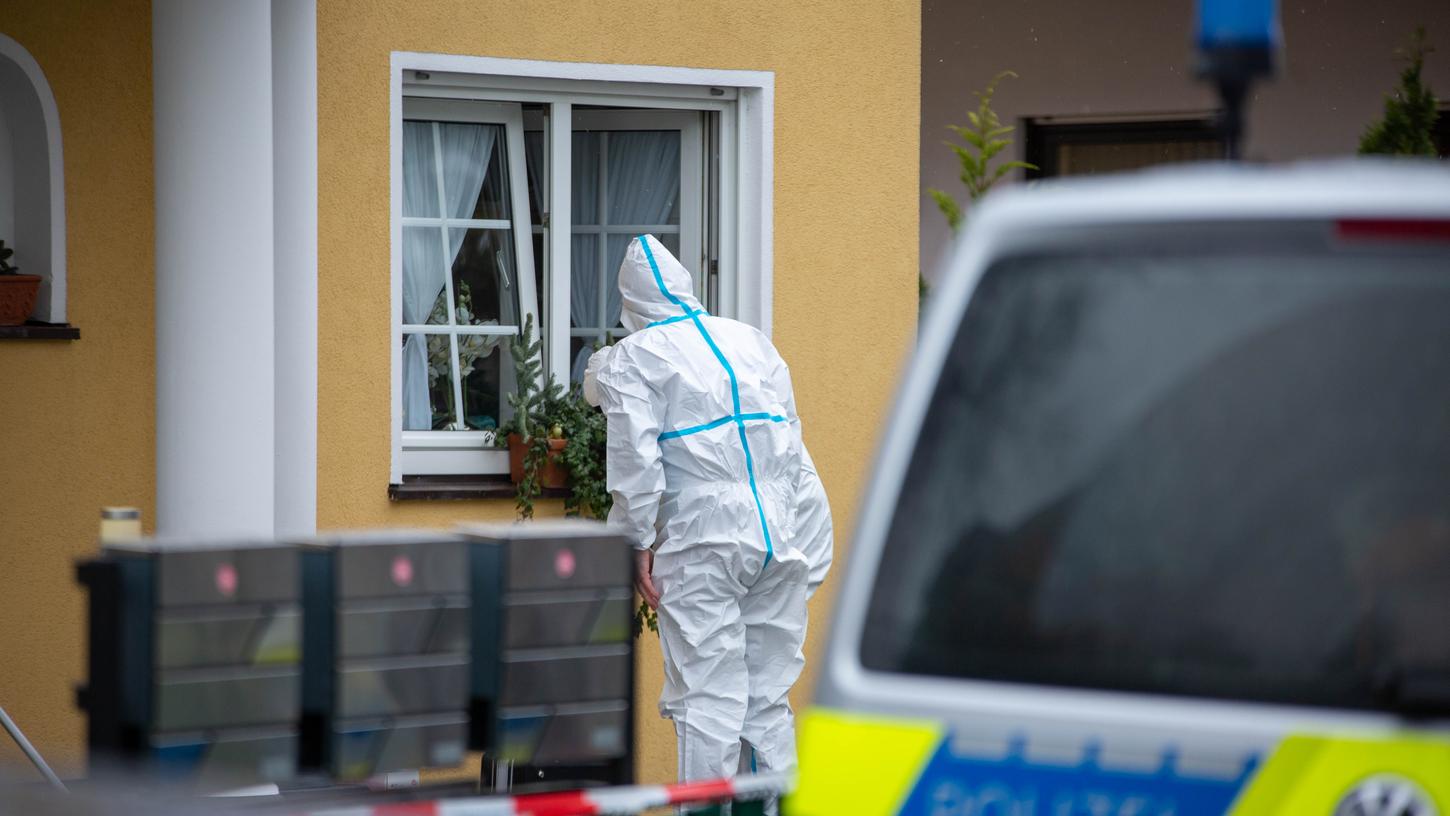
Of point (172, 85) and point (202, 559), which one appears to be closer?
point (202, 559)

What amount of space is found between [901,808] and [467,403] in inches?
217

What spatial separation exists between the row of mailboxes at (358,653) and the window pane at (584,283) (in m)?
4.27

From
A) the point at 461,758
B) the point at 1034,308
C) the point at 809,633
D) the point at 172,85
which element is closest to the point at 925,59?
the point at 809,633

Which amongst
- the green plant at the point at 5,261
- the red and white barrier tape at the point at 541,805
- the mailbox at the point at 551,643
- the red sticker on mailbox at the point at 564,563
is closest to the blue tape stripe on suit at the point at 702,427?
the green plant at the point at 5,261

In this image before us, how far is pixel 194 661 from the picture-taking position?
3.00 metres

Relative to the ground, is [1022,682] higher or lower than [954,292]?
lower

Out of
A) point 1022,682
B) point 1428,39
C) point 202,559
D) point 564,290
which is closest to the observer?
point 1022,682

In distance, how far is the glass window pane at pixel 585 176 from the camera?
7691mm

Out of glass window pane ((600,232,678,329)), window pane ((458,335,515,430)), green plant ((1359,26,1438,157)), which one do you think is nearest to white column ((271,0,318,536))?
window pane ((458,335,515,430))

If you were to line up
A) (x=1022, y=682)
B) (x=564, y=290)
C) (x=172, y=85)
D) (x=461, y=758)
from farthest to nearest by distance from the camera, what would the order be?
1. (x=564, y=290)
2. (x=172, y=85)
3. (x=461, y=758)
4. (x=1022, y=682)

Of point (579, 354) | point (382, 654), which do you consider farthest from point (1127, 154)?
point (382, 654)

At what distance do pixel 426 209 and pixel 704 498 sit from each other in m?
1.87

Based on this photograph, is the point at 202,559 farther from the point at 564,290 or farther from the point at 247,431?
the point at 564,290

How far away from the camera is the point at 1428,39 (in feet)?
32.6
